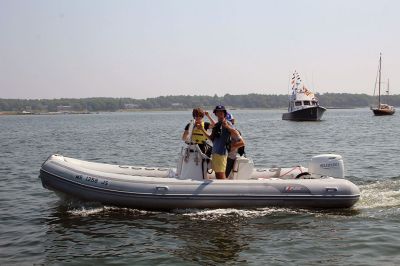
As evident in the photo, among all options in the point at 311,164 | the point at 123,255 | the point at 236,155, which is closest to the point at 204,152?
the point at 236,155

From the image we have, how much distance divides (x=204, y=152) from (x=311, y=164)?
83.2 inches

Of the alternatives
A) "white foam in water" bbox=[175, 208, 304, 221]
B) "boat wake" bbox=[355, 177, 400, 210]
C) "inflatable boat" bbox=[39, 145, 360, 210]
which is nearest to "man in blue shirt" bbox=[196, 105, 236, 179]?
"inflatable boat" bbox=[39, 145, 360, 210]

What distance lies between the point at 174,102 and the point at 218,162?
153895 millimetres

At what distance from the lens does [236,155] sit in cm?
979

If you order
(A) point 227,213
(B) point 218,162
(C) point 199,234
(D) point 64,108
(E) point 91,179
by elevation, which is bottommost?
(C) point 199,234

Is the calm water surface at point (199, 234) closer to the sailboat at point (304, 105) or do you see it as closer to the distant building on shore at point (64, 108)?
the sailboat at point (304, 105)

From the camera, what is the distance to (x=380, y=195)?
10.5 meters

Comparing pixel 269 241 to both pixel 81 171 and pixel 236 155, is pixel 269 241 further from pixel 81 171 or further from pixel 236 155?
pixel 81 171

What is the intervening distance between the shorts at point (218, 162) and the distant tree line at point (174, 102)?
130904 mm

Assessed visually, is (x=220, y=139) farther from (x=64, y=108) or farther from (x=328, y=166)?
(x=64, y=108)

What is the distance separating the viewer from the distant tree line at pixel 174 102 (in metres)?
152

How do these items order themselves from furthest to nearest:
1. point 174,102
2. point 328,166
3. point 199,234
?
point 174,102
point 328,166
point 199,234

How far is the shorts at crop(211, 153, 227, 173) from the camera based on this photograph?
939 cm

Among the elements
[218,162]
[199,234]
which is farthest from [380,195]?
[199,234]
